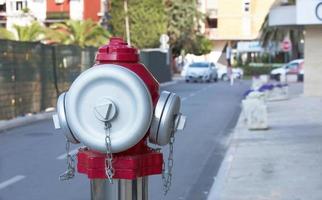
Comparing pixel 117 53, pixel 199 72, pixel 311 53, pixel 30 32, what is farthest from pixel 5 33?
pixel 117 53

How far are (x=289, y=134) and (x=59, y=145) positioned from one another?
468cm

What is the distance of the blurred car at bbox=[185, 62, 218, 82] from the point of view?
4738cm

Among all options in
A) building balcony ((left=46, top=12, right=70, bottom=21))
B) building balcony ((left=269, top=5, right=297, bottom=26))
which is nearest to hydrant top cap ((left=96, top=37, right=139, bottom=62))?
building balcony ((left=269, top=5, right=297, bottom=26))

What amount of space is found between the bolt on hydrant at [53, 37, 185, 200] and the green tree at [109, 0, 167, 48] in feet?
168

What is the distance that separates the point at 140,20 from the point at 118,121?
52131 millimetres

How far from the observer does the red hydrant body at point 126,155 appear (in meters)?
3.52

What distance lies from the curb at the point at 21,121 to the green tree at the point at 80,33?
66.6 ft

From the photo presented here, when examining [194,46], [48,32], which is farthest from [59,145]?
[194,46]

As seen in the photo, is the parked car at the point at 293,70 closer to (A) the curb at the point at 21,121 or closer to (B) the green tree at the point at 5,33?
(B) the green tree at the point at 5,33

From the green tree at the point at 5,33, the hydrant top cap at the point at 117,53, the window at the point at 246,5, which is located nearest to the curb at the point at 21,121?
the window at the point at 246,5

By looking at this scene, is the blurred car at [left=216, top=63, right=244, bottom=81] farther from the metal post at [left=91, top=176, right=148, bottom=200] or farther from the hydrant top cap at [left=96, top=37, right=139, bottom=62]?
the metal post at [left=91, top=176, right=148, bottom=200]

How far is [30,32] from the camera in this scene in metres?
36.3

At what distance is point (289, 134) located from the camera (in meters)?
14.1

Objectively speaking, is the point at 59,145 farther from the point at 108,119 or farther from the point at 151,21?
the point at 151,21
